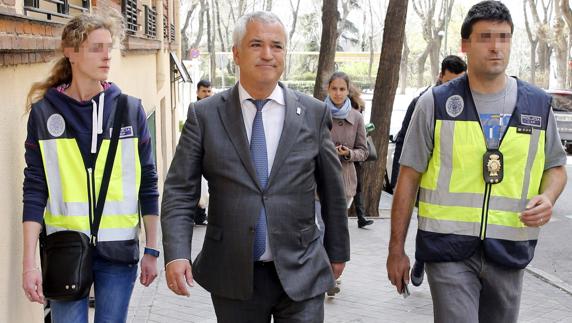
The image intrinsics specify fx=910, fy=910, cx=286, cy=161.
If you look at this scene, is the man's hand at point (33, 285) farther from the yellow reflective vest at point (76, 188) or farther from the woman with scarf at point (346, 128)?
the woman with scarf at point (346, 128)

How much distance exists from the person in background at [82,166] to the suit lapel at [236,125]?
0.51 m

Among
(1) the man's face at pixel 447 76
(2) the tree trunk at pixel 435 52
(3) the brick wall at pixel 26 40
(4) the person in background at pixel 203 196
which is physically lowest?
(2) the tree trunk at pixel 435 52

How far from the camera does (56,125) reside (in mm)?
3998

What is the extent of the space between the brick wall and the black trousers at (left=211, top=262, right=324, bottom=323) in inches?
57.9

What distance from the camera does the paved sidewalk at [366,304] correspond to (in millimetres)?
7137

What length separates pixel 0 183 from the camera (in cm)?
418

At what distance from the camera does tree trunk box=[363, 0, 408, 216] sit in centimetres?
1327

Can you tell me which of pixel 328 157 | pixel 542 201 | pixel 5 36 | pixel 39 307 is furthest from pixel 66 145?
pixel 542 201

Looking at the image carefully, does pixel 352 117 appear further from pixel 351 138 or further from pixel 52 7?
pixel 52 7

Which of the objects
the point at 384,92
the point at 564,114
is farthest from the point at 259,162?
the point at 564,114

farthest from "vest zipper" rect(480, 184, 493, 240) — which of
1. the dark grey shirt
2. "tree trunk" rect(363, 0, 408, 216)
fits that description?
"tree trunk" rect(363, 0, 408, 216)

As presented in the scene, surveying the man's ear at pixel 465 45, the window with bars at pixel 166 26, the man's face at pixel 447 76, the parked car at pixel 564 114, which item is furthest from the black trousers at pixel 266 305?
the parked car at pixel 564 114

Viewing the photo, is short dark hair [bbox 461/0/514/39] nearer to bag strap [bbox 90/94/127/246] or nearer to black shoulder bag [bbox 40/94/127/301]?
bag strap [bbox 90/94/127/246]

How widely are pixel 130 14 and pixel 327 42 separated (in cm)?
561
